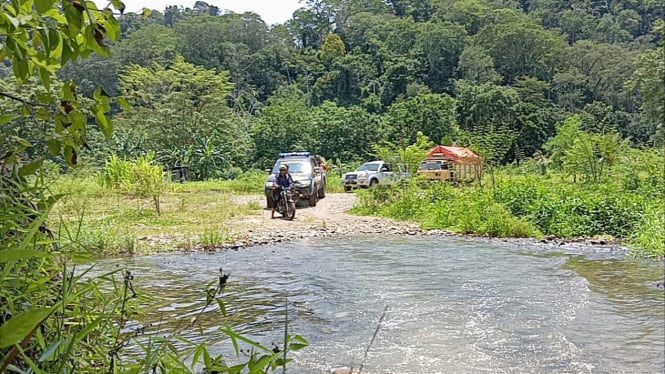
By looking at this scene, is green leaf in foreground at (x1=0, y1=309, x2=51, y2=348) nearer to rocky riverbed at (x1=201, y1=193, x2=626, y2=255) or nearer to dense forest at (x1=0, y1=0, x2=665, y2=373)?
dense forest at (x1=0, y1=0, x2=665, y2=373)

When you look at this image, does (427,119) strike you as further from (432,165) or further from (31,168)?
(31,168)

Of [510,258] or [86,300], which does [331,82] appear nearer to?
[510,258]

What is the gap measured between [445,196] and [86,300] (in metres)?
16.1

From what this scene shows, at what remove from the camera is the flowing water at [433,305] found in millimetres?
5484

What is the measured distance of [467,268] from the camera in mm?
9672

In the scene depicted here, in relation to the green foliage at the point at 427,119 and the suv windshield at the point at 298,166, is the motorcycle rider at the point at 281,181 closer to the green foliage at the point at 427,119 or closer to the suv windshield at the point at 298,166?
the suv windshield at the point at 298,166

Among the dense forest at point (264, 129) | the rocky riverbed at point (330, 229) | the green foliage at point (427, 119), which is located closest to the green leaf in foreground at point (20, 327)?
the dense forest at point (264, 129)

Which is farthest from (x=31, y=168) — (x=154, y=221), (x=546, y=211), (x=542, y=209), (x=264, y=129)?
(x=264, y=129)

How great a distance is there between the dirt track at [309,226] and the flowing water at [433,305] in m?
1.31

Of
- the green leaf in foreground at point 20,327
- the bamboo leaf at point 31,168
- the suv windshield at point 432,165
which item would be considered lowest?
the suv windshield at point 432,165

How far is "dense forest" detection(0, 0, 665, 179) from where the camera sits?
3575cm

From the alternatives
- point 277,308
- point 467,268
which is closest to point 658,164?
point 467,268

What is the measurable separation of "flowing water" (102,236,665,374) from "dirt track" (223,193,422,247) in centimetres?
131

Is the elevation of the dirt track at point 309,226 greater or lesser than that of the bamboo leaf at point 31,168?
lesser
